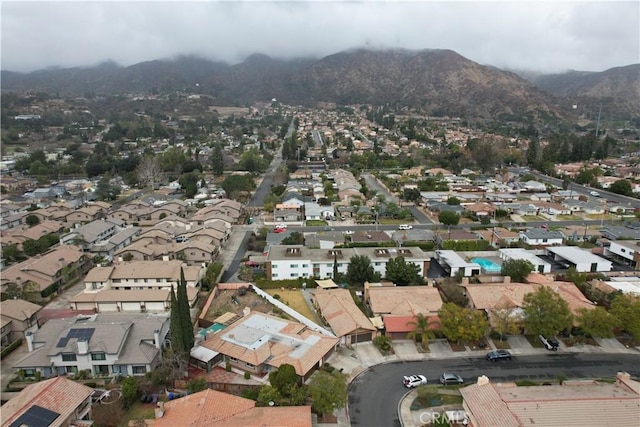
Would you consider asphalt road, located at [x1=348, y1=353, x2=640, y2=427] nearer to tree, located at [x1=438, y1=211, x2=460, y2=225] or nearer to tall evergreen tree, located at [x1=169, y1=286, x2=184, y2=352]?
tall evergreen tree, located at [x1=169, y1=286, x2=184, y2=352]

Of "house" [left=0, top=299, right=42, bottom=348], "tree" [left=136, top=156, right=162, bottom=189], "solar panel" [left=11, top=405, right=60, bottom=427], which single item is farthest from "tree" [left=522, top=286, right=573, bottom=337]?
"tree" [left=136, top=156, right=162, bottom=189]

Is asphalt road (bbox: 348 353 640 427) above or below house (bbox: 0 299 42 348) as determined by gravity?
below

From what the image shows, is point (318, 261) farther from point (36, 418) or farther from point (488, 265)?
point (36, 418)

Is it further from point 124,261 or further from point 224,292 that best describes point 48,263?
point 224,292

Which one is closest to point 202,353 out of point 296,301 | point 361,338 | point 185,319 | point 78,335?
point 185,319

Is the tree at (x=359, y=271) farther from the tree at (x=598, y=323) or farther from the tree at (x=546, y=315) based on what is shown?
the tree at (x=598, y=323)

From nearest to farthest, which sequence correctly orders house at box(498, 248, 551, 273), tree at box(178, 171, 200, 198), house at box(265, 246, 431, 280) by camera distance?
house at box(265, 246, 431, 280)
house at box(498, 248, 551, 273)
tree at box(178, 171, 200, 198)

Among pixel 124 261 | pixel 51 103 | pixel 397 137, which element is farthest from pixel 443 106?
pixel 124 261
